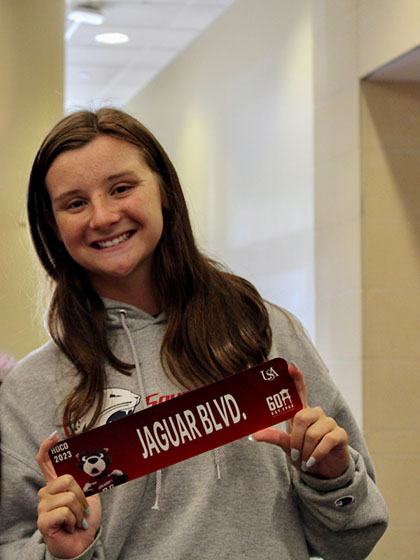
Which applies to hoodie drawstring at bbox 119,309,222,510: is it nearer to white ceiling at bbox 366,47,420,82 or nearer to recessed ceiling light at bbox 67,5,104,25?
white ceiling at bbox 366,47,420,82

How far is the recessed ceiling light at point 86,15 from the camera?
4.03m

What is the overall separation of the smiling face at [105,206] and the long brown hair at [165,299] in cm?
3

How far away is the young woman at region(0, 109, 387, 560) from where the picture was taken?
107 centimetres

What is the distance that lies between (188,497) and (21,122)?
3.04 ft

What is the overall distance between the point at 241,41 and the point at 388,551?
2.56 meters

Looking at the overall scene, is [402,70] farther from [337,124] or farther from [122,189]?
[122,189]

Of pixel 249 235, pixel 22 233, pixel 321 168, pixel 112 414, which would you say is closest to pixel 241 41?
pixel 249 235

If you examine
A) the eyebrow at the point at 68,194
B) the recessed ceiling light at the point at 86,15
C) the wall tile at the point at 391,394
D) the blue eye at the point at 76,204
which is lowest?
the wall tile at the point at 391,394

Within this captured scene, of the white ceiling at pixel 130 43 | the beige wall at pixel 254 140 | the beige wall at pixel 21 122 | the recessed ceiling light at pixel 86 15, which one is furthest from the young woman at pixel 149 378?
the recessed ceiling light at pixel 86 15

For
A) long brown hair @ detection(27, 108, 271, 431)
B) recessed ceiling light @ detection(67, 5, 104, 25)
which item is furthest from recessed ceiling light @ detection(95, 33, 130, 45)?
long brown hair @ detection(27, 108, 271, 431)

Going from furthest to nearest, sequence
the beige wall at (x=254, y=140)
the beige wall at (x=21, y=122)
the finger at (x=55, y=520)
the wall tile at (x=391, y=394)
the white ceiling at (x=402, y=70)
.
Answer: the beige wall at (x=254, y=140) < the wall tile at (x=391, y=394) < the white ceiling at (x=402, y=70) < the beige wall at (x=21, y=122) < the finger at (x=55, y=520)

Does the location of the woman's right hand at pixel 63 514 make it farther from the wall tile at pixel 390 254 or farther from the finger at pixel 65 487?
the wall tile at pixel 390 254

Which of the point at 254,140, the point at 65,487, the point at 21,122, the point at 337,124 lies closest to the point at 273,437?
the point at 65,487

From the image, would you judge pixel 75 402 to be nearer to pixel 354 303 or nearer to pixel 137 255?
pixel 137 255
